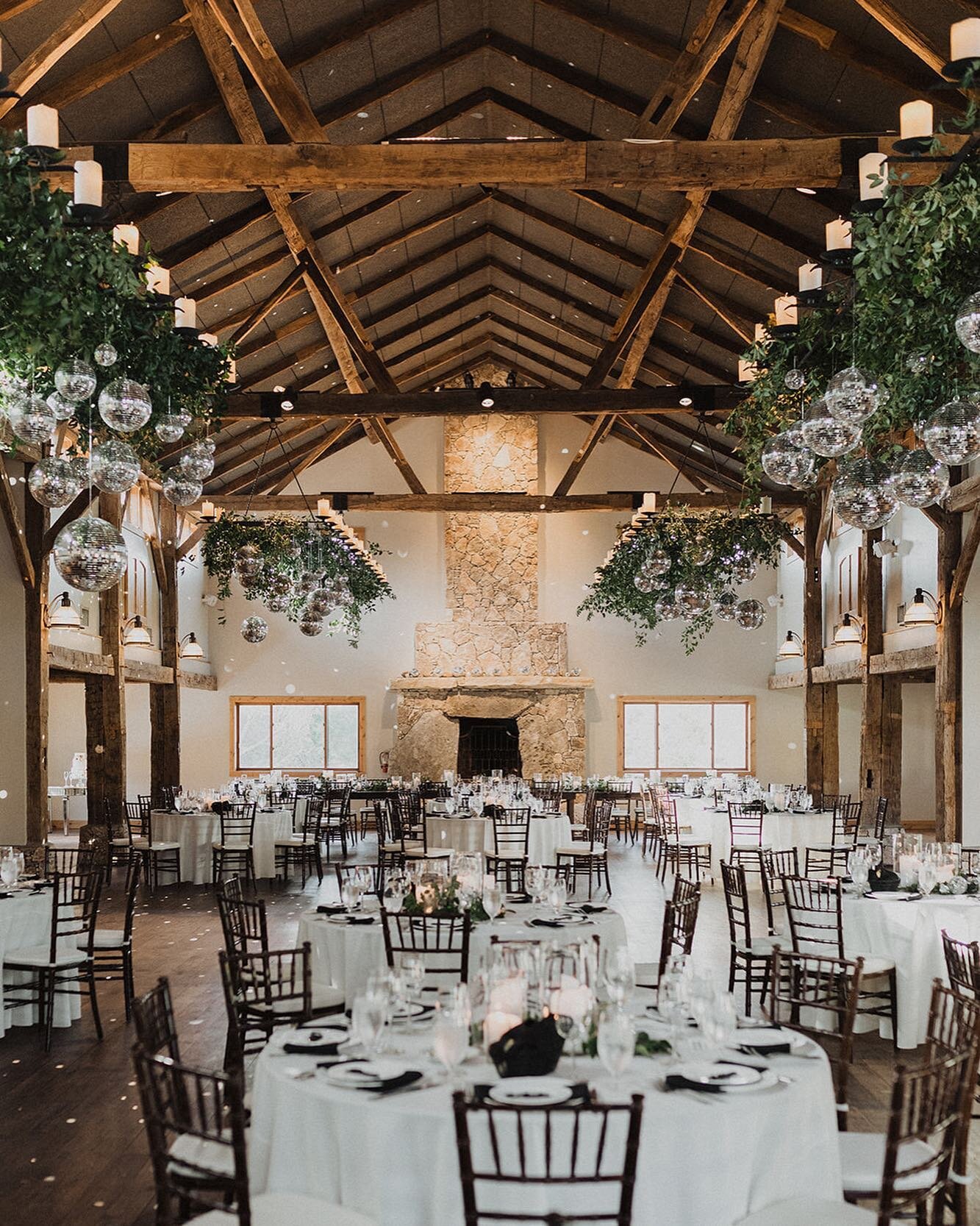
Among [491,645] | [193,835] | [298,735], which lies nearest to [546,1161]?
[193,835]

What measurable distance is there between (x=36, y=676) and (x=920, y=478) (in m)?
8.76

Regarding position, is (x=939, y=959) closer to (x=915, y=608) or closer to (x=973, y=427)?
(x=973, y=427)

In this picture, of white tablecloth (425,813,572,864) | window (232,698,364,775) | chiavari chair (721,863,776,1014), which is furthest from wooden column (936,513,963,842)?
window (232,698,364,775)

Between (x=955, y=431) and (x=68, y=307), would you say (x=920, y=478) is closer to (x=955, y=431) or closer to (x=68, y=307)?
(x=955, y=431)

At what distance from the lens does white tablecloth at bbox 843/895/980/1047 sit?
6258 millimetres

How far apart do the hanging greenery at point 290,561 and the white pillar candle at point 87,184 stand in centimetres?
762

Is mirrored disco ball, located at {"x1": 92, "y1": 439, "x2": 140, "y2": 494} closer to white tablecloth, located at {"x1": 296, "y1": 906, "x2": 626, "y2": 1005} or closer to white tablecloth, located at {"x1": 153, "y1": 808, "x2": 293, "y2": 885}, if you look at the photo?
white tablecloth, located at {"x1": 296, "y1": 906, "x2": 626, "y2": 1005}

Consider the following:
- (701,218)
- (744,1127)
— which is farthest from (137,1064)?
(701,218)

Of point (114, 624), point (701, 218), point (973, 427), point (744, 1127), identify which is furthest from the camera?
point (114, 624)

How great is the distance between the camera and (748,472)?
7633 mm

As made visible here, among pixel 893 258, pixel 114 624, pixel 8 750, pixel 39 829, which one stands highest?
pixel 893 258

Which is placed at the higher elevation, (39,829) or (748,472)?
(748,472)

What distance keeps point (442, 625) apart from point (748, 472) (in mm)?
12015

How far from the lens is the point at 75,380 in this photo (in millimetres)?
4508
